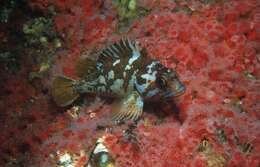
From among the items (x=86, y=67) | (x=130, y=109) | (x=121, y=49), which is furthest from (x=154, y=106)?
(x=86, y=67)

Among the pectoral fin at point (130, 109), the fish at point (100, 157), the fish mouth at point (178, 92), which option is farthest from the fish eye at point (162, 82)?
the fish at point (100, 157)

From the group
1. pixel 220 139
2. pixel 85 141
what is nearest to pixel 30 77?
pixel 85 141

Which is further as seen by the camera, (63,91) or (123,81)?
(63,91)

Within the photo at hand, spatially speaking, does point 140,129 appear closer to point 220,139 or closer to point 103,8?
point 220,139

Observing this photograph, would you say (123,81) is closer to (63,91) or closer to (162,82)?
(162,82)

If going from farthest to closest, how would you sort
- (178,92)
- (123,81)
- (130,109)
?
(123,81) → (130,109) → (178,92)
